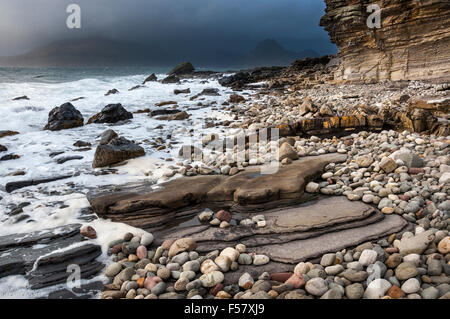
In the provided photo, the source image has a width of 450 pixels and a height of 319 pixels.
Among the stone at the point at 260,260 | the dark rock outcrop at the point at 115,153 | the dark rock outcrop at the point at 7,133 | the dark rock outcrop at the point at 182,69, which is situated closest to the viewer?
the stone at the point at 260,260

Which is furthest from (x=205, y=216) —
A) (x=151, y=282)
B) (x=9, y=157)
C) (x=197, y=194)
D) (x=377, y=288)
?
(x=9, y=157)

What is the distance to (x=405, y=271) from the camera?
2.00 m

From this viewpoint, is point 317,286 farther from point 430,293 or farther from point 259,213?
point 259,213

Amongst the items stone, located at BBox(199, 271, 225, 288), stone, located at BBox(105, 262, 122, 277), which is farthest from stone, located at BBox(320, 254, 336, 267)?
stone, located at BBox(105, 262, 122, 277)

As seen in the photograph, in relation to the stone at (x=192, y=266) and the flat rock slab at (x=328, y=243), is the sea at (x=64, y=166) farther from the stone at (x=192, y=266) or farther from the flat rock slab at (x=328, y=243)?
the flat rock slab at (x=328, y=243)

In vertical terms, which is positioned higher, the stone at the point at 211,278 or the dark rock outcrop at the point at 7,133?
the dark rock outcrop at the point at 7,133

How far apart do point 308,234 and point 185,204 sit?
156 cm

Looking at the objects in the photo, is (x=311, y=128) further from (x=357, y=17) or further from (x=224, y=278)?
(x=357, y=17)

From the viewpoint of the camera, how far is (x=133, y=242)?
8.98 ft

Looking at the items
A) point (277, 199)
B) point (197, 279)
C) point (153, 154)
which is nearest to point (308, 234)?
point (277, 199)

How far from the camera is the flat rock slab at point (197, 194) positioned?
10.7ft

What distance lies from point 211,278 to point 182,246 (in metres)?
0.54

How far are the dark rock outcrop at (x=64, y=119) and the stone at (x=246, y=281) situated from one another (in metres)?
8.37

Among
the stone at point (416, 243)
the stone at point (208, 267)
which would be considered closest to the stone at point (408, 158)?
the stone at point (416, 243)
